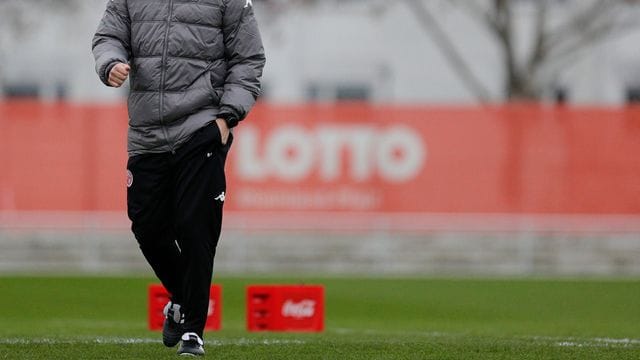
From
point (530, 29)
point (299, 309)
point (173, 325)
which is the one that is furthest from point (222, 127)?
point (530, 29)

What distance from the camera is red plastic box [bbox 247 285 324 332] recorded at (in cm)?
1149

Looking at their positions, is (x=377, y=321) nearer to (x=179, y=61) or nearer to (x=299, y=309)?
Answer: (x=299, y=309)

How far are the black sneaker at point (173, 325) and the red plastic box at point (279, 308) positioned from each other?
3.14m

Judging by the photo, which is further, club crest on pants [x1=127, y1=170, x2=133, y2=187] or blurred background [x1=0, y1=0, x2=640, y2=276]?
blurred background [x1=0, y1=0, x2=640, y2=276]

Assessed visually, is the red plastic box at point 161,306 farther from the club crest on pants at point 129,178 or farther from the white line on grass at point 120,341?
the club crest on pants at point 129,178

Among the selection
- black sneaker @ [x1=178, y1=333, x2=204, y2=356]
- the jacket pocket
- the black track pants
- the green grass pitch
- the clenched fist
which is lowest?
the green grass pitch

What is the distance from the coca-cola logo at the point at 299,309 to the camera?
37.9ft

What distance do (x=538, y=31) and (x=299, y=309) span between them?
2414 cm

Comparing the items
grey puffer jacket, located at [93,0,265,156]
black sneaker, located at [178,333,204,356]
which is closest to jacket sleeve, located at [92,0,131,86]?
grey puffer jacket, located at [93,0,265,156]

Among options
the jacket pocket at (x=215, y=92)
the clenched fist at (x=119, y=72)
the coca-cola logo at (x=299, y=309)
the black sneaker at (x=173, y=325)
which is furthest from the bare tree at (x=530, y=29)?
the clenched fist at (x=119, y=72)

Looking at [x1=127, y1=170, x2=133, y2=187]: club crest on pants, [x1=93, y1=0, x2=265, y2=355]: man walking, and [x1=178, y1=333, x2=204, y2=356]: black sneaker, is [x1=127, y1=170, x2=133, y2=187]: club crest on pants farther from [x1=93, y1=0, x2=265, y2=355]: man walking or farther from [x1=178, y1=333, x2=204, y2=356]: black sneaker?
[x1=178, y1=333, x2=204, y2=356]: black sneaker

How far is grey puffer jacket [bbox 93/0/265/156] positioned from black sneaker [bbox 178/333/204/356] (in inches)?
35.3

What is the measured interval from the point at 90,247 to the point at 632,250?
7333 mm

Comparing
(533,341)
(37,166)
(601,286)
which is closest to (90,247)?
(37,166)
